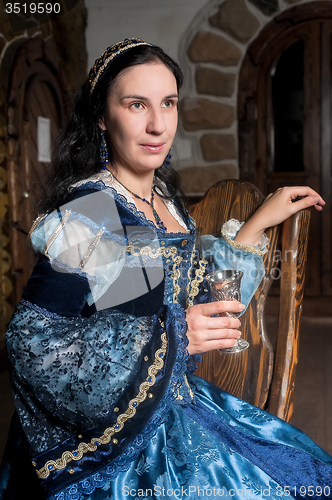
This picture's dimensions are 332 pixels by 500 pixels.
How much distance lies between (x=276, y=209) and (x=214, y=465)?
613 mm

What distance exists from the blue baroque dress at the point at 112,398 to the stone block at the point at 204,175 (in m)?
2.71

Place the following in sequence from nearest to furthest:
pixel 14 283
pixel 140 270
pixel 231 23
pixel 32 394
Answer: pixel 32 394 < pixel 140 270 < pixel 14 283 < pixel 231 23

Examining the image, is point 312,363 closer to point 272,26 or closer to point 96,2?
point 272,26

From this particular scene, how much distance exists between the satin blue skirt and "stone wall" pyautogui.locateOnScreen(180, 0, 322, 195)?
2825mm

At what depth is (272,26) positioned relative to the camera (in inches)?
142

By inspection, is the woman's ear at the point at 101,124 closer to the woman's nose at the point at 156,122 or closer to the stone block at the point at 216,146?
the woman's nose at the point at 156,122

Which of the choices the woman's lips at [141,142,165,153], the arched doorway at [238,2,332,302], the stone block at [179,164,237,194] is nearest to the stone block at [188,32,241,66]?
the arched doorway at [238,2,332,302]

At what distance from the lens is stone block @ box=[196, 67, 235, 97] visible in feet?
11.8

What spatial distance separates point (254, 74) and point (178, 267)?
117 inches

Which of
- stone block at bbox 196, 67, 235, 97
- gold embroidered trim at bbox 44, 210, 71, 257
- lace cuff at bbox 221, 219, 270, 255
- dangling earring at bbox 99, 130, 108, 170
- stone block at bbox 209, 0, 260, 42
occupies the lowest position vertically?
lace cuff at bbox 221, 219, 270, 255

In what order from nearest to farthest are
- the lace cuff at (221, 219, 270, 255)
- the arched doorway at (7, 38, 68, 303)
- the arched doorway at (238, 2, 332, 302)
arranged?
1. the lace cuff at (221, 219, 270, 255)
2. the arched doorway at (7, 38, 68, 303)
3. the arched doorway at (238, 2, 332, 302)

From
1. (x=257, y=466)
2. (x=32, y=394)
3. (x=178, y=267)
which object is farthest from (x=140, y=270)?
(x=257, y=466)

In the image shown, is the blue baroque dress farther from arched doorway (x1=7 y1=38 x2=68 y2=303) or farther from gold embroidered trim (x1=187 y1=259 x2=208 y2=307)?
arched doorway (x1=7 y1=38 x2=68 y2=303)

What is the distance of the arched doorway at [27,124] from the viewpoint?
288 centimetres
